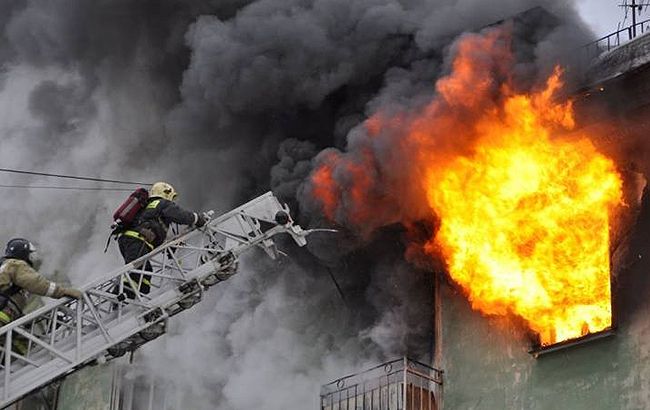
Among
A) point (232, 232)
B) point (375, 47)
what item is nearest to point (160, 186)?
point (232, 232)

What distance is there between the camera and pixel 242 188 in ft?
65.6

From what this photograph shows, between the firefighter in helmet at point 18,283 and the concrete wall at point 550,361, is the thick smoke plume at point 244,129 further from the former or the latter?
the firefighter in helmet at point 18,283

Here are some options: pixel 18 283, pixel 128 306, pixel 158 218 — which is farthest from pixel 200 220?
pixel 18 283

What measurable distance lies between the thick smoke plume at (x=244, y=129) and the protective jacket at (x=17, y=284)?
421 cm

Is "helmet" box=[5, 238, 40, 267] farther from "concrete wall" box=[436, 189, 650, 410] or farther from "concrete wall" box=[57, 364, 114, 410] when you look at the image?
"concrete wall" box=[57, 364, 114, 410]

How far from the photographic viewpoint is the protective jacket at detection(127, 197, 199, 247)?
16109mm

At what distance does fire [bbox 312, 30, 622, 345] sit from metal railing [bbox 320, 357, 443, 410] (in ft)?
4.07

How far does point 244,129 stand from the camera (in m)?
19.5

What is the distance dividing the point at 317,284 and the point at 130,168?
440cm

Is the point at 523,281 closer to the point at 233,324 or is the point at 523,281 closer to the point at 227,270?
the point at 227,270

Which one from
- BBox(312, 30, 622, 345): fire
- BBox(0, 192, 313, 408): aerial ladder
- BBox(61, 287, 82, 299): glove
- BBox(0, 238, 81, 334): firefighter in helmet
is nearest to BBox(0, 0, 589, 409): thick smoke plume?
BBox(312, 30, 622, 345): fire

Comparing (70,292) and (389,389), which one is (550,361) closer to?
(389,389)

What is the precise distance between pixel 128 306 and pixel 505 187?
510 centimetres

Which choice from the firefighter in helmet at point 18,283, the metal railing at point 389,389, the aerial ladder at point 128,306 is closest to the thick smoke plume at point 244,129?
the metal railing at point 389,389
